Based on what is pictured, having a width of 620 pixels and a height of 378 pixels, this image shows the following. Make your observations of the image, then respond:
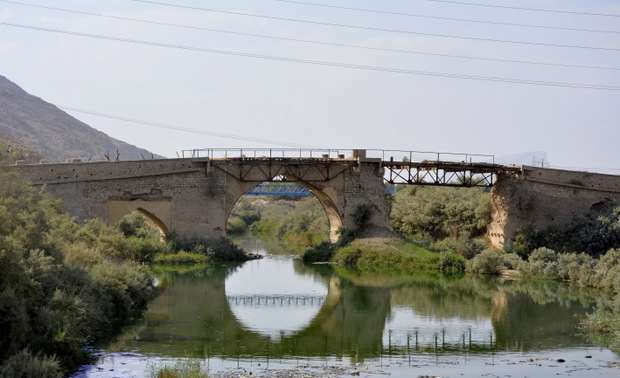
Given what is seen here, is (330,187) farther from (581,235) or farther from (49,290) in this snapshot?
(49,290)

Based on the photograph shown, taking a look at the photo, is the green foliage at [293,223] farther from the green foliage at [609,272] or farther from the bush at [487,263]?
the green foliage at [609,272]

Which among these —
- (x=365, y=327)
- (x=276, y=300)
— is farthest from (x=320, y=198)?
(x=365, y=327)

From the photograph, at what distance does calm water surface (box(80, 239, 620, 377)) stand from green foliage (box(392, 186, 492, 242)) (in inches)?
357

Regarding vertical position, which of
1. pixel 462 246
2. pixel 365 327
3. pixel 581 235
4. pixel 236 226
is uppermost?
pixel 236 226

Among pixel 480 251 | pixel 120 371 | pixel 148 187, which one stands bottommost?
pixel 120 371

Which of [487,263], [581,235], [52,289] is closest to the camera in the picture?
[52,289]

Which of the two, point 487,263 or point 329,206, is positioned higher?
point 329,206

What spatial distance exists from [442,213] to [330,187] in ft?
25.6

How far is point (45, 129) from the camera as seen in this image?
91438 millimetres

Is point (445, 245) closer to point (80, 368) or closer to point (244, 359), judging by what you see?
point (244, 359)

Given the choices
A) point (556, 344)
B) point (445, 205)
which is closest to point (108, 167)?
point (445, 205)

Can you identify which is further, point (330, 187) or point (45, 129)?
point (45, 129)

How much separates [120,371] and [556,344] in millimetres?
10287

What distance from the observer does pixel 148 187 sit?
1389 inches
